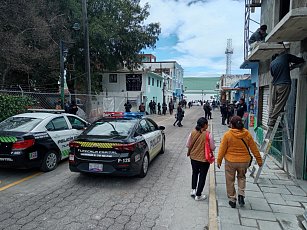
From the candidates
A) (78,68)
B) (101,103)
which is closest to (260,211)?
(101,103)

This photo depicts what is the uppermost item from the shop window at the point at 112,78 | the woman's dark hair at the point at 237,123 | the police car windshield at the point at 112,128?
the shop window at the point at 112,78

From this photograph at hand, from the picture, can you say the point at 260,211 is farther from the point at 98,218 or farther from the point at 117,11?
the point at 117,11

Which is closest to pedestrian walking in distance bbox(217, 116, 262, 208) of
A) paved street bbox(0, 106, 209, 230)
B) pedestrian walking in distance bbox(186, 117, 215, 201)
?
pedestrian walking in distance bbox(186, 117, 215, 201)

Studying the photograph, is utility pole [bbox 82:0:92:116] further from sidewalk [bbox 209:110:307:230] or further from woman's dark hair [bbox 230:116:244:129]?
woman's dark hair [bbox 230:116:244:129]

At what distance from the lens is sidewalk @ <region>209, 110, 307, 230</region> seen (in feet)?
12.2

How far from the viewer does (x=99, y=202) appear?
4527 millimetres

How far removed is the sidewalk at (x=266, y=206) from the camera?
12.2 ft

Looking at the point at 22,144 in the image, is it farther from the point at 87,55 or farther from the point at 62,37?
the point at 62,37

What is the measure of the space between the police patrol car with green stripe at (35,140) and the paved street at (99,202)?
0.41m

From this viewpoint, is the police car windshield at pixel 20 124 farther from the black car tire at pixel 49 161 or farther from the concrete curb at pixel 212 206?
the concrete curb at pixel 212 206

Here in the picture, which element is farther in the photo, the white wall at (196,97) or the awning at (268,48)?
the white wall at (196,97)

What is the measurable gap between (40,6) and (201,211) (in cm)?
1502

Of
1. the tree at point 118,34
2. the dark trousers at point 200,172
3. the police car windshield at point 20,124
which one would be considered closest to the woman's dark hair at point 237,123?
the dark trousers at point 200,172

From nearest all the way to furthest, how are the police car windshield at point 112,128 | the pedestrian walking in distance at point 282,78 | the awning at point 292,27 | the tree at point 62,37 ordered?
the awning at point 292,27
the pedestrian walking in distance at point 282,78
the police car windshield at point 112,128
the tree at point 62,37
